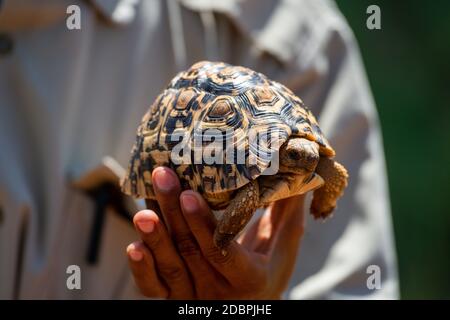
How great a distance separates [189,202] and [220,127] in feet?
0.53

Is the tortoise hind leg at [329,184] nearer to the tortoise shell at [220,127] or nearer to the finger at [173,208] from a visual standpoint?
the tortoise shell at [220,127]

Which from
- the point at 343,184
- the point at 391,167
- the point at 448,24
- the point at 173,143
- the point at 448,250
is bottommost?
the point at 448,250

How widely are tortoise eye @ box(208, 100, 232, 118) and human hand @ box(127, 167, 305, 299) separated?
0.15m

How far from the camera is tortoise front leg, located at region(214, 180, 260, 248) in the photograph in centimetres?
139

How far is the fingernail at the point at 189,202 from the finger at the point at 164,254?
96 millimetres

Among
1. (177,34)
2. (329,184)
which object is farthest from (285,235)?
(177,34)

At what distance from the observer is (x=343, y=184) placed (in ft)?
5.16

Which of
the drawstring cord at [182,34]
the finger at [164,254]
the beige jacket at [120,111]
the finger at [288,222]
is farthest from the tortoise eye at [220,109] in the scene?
the drawstring cord at [182,34]
